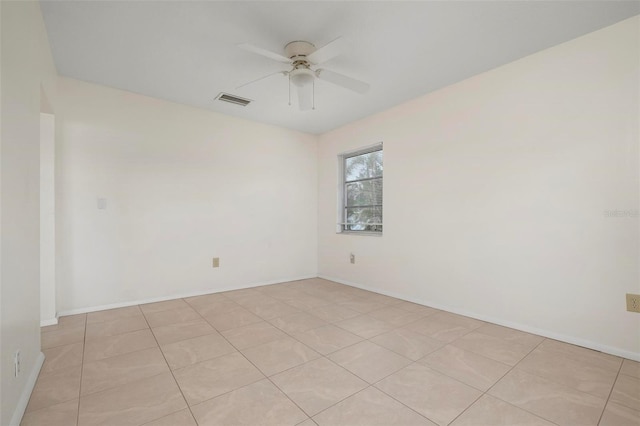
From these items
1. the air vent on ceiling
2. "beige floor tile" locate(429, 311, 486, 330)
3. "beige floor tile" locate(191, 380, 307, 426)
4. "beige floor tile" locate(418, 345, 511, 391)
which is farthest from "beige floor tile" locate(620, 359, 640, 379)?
the air vent on ceiling

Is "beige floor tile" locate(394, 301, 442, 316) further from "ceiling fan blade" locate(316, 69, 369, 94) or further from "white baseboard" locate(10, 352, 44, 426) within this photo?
"white baseboard" locate(10, 352, 44, 426)

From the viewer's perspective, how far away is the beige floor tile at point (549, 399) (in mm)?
1471

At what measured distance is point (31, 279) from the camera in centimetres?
169

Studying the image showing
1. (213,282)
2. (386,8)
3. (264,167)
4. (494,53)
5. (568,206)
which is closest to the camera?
(386,8)

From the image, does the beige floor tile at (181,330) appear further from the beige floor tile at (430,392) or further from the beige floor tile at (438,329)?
the beige floor tile at (438,329)

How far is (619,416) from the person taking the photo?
1479 millimetres

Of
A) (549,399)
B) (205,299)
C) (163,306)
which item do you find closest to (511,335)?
(549,399)

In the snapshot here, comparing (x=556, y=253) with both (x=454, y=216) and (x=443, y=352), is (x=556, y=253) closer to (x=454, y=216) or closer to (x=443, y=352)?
(x=454, y=216)

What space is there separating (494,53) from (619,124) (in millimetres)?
1071

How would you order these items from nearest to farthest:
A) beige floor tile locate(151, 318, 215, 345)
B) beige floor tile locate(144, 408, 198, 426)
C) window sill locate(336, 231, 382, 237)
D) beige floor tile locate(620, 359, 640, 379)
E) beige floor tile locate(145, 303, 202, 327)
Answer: beige floor tile locate(144, 408, 198, 426) → beige floor tile locate(620, 359, 640, 379) → beige floor tile locate(151, 318, 215, 345) → beige floor tile locate(145, 303, 202, 327) → window sill locate(336, 231, 382, 237)

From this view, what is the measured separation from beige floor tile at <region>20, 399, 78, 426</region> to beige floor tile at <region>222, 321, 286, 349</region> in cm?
99

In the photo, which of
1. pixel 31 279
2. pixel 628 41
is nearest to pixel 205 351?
pixel 31 279

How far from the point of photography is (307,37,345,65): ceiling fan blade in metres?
1.96

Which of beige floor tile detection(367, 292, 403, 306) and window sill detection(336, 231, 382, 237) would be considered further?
window sill detection(336, 231, 382, 237)
